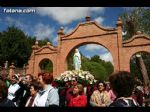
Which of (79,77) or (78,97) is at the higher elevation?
(79,77)

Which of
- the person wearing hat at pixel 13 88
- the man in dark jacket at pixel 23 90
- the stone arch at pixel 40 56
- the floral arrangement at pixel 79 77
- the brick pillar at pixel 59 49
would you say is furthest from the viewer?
the stone arch at pixel 40 56

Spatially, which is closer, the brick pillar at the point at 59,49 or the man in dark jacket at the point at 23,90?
the man in dark jacket at the point at 23,90

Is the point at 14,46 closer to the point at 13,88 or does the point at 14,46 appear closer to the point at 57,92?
the point at 13,88

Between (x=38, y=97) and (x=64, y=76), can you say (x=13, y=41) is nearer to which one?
(x=64, y=76)

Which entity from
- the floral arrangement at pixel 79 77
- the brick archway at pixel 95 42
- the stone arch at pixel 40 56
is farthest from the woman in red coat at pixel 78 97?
the stone arch at pixel 40 56

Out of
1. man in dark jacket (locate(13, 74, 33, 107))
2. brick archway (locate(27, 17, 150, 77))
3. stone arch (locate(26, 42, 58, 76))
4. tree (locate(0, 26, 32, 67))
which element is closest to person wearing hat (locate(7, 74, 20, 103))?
man in dark jacket (locate(13, 74, 33, 107))

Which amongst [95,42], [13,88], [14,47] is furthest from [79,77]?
[14,47]

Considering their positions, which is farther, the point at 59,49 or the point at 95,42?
the point at 59,49

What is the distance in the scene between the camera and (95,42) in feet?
69.7

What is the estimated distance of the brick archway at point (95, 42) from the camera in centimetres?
1977

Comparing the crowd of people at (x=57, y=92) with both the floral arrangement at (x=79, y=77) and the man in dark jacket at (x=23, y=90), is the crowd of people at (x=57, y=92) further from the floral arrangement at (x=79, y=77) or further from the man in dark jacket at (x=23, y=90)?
the floral arrangement at (x=79, y=77)
